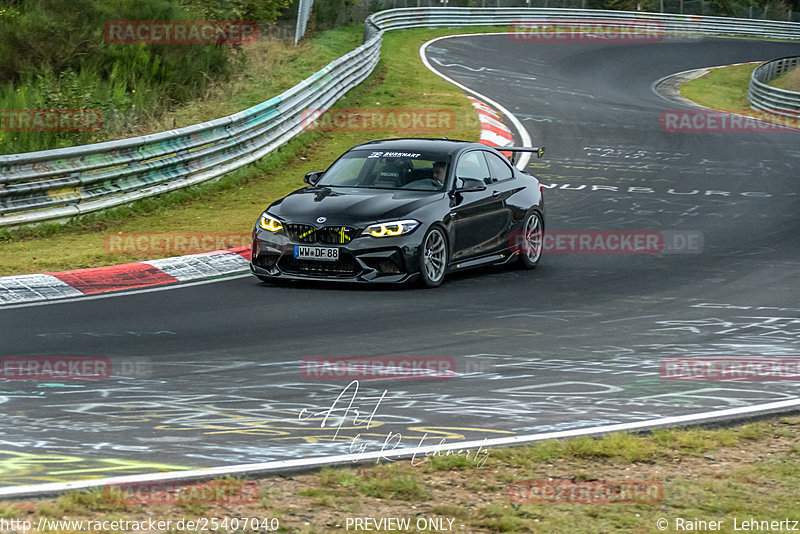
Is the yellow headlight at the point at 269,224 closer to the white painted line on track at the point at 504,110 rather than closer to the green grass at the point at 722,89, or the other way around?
the white painted line on track at the point at 504,110

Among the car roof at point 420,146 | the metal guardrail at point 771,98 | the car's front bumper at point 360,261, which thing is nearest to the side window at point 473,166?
the car roof at point 420,146

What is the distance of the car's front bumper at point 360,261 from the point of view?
11453 mm

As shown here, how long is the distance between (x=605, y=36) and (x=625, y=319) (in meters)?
46.6

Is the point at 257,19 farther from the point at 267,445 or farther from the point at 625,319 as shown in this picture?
the point at 267,445

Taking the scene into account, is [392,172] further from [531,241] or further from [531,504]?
[531,504]

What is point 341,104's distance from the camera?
25.9 metres

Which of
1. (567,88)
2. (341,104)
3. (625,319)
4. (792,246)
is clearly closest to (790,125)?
(567,88)

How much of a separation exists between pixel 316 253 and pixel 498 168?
295 centimetres

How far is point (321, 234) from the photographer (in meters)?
11.6

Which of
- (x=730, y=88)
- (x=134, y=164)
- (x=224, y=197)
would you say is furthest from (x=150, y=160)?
(x=730, y=88)

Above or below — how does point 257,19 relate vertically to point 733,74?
above

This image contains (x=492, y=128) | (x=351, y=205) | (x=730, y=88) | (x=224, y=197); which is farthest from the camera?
(x=730, y=88)

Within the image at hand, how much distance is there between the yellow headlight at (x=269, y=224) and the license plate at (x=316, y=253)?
331 millimetres

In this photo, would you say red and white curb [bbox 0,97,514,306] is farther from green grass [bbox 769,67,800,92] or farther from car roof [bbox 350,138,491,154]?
green grass [bbox 769,67,800,92]
